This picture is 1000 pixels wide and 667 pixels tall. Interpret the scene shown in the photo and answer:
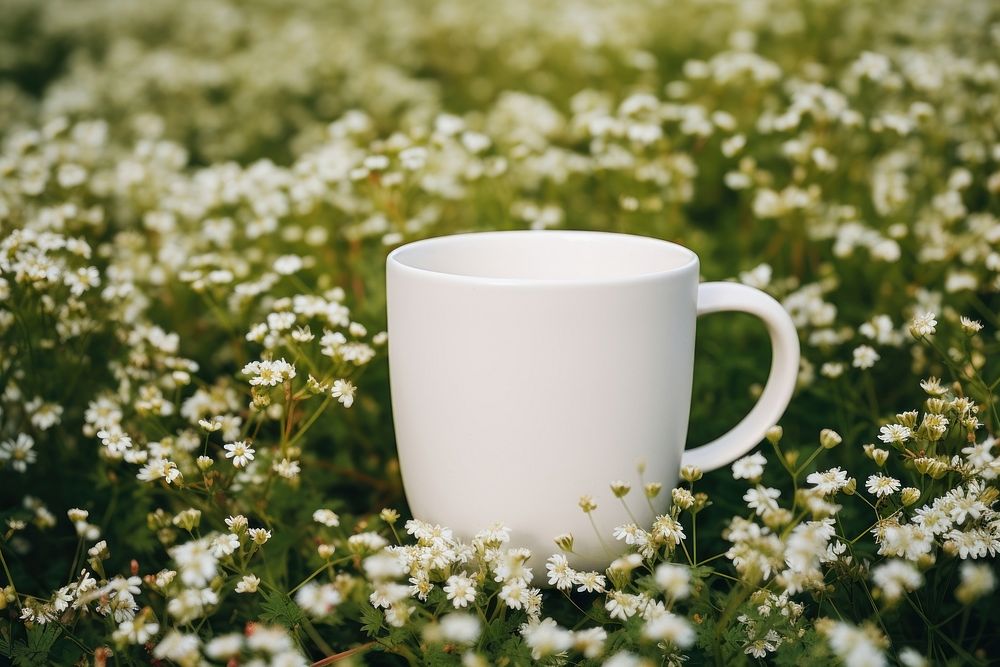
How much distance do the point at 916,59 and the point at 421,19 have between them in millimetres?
3361

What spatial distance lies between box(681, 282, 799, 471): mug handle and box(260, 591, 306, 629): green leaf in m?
0.76

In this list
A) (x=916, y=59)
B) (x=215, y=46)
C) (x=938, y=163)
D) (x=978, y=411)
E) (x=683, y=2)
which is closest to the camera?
(x=978, y=411)

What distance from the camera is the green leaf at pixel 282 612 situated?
140 cm

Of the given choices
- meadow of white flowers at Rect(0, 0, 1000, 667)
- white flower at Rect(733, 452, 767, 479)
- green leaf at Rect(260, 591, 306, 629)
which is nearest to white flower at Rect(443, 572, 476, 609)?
meadow of white flowers at Rect(0, 0, 1000, 667)

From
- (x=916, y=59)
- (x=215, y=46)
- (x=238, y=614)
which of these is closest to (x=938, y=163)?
(x=916, y=59)

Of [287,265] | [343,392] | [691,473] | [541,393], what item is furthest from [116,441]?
[691,473]

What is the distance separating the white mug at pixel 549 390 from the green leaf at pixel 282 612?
309mm

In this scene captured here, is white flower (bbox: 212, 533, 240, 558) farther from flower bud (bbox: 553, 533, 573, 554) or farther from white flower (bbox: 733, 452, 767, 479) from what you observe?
white flower (bbox: 733, 452, 767, 479)

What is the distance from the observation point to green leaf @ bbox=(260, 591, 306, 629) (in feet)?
4.59

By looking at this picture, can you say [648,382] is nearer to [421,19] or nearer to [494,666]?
[494,666]

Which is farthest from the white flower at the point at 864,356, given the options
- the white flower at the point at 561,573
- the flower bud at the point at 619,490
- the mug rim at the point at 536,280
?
the white flower at the point at 561,573

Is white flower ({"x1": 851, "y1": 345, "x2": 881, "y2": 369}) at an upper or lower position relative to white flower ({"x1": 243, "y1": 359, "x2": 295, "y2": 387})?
lower

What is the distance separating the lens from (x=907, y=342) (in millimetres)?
2271

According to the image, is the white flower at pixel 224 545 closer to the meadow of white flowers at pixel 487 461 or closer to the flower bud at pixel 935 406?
the meadow of white flowers at pixel 487 461
